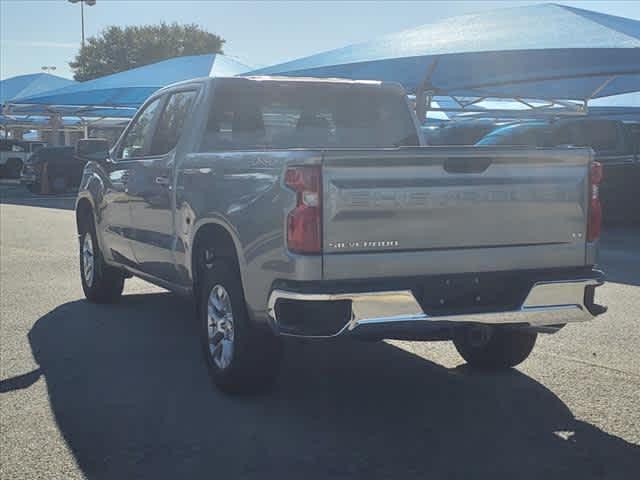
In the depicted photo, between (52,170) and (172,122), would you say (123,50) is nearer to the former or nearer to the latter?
(52,170)

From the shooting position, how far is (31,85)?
1537 inches

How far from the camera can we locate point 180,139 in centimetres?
598

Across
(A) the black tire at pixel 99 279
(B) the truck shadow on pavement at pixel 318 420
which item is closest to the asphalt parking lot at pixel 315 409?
(B) the truck shadow on pavement at pixel 318 420

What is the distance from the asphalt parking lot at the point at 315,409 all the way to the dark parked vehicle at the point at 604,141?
25.8 ft

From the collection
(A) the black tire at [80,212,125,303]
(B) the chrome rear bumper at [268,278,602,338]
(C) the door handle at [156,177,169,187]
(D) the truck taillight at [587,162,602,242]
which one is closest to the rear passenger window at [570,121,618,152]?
(A) the black tire at [80,212,125,303]

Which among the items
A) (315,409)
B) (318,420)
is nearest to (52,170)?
(315,409)

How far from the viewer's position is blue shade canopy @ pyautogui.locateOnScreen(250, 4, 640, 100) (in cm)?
1234

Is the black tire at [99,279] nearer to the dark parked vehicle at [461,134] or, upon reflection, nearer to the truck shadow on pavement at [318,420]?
the truck shadow on pavement at [318,420]

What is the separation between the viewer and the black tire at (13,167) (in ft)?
113

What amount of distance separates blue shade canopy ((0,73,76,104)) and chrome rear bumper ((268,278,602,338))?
3650 cm

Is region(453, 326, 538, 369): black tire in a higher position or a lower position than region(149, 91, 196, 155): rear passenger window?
lower

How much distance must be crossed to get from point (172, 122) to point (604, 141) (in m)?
11.0

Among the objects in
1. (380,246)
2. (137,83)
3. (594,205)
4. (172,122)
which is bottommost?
(380,246)

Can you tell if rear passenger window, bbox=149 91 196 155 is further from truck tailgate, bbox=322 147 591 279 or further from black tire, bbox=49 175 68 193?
black tire, bbox=49 175 68 193
